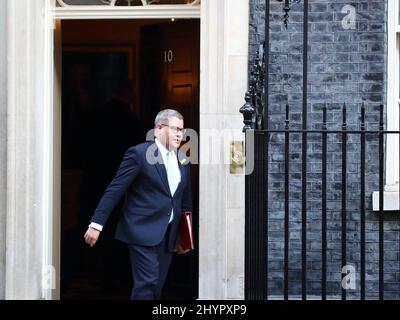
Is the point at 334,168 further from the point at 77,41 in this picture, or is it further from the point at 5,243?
the point at 77,41

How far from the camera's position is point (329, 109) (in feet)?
26.0

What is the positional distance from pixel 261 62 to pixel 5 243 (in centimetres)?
266

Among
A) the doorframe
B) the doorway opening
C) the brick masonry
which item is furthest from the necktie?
the doorway opening

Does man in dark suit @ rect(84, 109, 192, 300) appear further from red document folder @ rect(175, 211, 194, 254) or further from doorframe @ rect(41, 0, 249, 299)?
doorframe @ rect(41, 0, 249, 299)

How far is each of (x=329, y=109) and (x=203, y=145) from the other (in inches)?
39.7

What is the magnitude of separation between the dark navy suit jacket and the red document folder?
0.12 metres

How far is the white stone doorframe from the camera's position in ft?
25.7

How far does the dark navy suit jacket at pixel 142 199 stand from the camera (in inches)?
281

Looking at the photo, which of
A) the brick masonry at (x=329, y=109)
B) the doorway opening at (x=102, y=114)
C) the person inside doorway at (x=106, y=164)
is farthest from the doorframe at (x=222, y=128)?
the person inside doorway at (x=106, y=164)

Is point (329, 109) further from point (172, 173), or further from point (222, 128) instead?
point (172, 173)

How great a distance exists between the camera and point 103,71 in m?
10.8

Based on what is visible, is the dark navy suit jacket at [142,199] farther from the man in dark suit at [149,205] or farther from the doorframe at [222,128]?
the doorframe at [222,128]

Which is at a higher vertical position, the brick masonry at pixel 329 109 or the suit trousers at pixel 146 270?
the brick masonry at pixel 329 109
